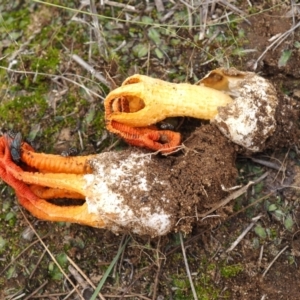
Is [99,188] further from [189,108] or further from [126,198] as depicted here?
[189,108]

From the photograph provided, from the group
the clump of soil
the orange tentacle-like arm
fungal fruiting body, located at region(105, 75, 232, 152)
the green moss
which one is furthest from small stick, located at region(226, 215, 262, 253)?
the orange tentacle-like arm

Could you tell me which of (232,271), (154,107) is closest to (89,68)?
(154,107)

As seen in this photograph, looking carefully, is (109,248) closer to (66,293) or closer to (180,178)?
(66,293)

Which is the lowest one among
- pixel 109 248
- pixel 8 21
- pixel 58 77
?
pixel 109 248

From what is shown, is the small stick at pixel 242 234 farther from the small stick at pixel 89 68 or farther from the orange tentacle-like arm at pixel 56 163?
the small stick at pixel 89 68

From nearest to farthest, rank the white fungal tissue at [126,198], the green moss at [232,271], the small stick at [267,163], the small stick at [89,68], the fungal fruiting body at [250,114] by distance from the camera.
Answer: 1. the white fungal tissue at [126,198]
2. the fungal fruiting body at [250,114]
3. the green moss at [232,271]
4. the small stick at [267,163]
5. the small stick at [89,68]

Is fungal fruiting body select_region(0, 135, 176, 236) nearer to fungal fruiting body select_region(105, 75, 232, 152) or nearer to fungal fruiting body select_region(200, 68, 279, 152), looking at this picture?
fungal fruiting body select_region(105, 75, 232, 152)

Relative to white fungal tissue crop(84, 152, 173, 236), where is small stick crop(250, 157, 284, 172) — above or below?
below

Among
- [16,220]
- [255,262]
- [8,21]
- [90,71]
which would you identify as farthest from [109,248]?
[8,21]

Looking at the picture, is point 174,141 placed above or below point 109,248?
above

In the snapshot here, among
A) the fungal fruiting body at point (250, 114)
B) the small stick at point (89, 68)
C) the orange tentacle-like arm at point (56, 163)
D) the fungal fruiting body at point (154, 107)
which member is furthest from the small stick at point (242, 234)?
the small stick at point (89, 68)

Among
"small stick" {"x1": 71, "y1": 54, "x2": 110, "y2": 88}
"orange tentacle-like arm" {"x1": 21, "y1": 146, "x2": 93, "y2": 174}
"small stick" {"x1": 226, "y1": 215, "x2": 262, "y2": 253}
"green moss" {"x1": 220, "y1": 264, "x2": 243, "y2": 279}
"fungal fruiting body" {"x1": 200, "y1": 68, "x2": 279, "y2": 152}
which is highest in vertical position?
"small stick" {"x1": 71, "y1": 54, "x2": 110, "y2": 88}
